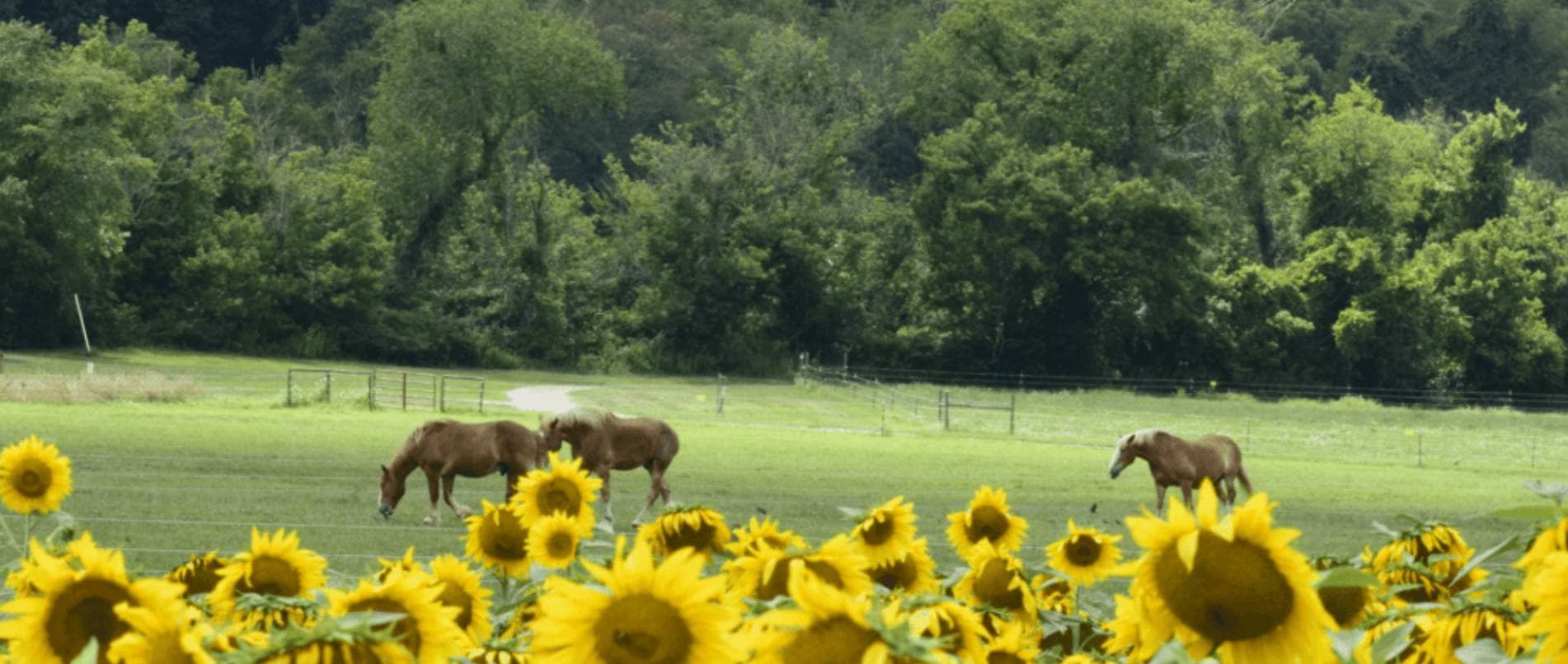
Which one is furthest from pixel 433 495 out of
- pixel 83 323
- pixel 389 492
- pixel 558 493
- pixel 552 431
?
pixel 83 323

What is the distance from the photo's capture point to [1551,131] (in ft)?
309

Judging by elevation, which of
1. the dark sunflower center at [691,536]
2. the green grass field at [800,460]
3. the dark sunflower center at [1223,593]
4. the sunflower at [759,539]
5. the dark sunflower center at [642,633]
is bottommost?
the green grass field at [800,460]

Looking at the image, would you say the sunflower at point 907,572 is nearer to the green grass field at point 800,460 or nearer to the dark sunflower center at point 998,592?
the dark sunflower center at point 998,592

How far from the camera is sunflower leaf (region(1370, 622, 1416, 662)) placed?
247cm

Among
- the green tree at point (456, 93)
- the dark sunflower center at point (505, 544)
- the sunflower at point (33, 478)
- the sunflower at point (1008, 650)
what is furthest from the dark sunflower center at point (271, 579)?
the green tree at point (456, 93)

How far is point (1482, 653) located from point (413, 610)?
1.15 metres

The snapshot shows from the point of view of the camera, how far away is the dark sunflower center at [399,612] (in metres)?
2.20

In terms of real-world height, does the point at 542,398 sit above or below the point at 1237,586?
below

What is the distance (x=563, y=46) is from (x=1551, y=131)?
47597 mm

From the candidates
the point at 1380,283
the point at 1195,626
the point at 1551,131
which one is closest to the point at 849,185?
the point at 1380,283

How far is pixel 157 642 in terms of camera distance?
1.93 m

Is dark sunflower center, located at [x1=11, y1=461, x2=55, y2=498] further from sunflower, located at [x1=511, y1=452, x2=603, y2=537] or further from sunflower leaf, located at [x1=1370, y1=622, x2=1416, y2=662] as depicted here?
sunflower leaf, located at [x1=1370, y1=622, x2=1416, y2=662]

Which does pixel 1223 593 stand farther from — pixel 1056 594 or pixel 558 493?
pixel 558 493

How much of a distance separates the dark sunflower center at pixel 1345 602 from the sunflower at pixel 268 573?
1.48 metres
